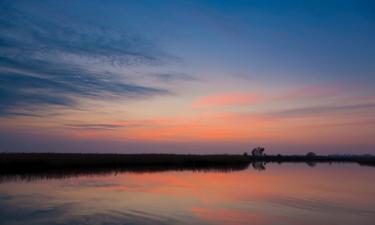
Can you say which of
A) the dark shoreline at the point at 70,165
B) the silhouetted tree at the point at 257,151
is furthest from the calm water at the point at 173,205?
the silhouetted tree at the point at 257,151

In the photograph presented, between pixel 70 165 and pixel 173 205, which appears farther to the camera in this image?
pixel 70 165

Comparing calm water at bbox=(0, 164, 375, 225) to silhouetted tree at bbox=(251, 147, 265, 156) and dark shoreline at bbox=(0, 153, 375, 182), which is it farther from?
silhouetted tree at bbox=(251, 147, 265, 156)

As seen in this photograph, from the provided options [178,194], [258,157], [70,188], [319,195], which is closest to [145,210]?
[178,194]

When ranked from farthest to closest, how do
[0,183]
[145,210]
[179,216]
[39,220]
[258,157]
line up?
[258,157] < [0,183] < [145,210] < [179,216] < [39,220]

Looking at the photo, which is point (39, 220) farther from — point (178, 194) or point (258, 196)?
point (258, 196)

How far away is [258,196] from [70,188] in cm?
1129

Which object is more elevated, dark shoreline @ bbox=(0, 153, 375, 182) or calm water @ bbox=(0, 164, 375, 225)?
dark shoreline @ bbox=(0, 153, 375, 182)

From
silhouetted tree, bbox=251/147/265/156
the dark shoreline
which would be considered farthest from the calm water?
silhouetted tree, bbox=251/147/265/156

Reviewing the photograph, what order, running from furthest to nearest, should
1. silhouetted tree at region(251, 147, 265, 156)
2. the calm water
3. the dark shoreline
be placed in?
silhouetted tree at region(251, 147, 265, 156), the dark shoreline, the calm water

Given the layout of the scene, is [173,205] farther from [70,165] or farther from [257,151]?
[257,151]

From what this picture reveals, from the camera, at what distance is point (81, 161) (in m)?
42.8

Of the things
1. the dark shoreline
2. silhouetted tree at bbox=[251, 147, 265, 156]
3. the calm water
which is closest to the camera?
the calm water

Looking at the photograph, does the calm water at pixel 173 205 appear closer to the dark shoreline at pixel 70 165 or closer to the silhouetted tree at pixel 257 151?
the dark shoreline at pixel 70 165

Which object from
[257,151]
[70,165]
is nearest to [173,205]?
[70,165]
